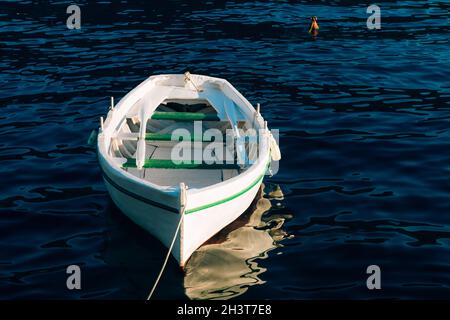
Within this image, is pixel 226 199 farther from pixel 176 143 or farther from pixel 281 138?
pixel 281 138

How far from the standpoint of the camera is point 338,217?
543 inches

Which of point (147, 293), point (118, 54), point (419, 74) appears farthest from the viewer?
point (118, 54)

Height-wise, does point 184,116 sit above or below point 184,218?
above

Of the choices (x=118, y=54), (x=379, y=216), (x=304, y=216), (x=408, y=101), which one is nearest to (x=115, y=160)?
(x=304, y=216)

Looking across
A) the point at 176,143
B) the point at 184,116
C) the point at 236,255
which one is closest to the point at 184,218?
the point at 236,255

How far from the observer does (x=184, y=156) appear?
49.4ft

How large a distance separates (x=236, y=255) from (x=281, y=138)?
237 inches

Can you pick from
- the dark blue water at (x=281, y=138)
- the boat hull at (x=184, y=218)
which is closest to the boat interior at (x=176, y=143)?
the boat hull at (x=184, y=218)

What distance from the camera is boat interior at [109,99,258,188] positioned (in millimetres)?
13922

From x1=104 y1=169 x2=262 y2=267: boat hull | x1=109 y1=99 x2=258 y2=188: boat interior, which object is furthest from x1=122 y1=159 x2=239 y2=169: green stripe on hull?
x1=104 y1=169 x2=262 y2=267: boat hull

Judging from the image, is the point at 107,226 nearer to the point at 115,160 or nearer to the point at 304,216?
the point at 115,160

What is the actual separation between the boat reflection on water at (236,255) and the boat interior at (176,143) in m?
1.16

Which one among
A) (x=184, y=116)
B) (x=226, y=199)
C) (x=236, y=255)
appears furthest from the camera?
(x=184, y=116)

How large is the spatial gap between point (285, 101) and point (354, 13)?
37.1ft
